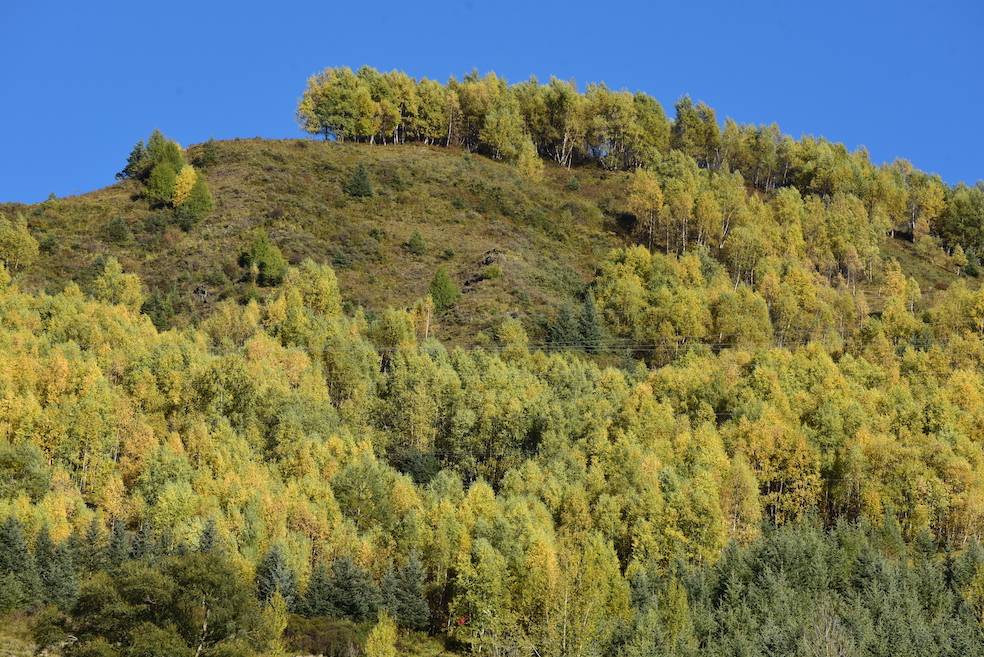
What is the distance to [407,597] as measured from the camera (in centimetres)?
7144

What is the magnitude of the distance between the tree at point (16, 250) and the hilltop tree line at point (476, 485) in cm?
1238

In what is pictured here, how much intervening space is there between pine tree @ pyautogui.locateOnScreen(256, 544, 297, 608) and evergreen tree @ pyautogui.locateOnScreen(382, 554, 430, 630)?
570 centimetres

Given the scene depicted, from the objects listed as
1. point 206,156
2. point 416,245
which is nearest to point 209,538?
point 416,245

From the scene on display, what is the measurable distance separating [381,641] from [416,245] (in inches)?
3447

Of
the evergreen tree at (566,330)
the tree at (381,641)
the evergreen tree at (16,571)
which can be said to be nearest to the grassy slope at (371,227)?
the evergreen tree at (566,330)

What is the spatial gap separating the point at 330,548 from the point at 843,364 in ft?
179

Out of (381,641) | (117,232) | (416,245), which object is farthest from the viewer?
(416,245)

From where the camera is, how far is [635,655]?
60844mm

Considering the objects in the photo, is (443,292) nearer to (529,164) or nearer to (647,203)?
(647,203)

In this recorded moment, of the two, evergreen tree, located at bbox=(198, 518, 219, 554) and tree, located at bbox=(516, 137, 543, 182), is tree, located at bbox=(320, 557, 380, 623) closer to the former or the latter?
evergreen tree, located at bbox=(198, 518, 219, 554)

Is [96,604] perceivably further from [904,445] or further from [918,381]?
[918,381]

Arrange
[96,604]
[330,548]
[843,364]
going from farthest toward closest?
[843,364], [330,548], [96,604]

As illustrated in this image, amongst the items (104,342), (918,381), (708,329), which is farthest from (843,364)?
(104,342)

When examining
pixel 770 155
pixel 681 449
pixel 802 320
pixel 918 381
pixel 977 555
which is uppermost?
pixel 770 155
